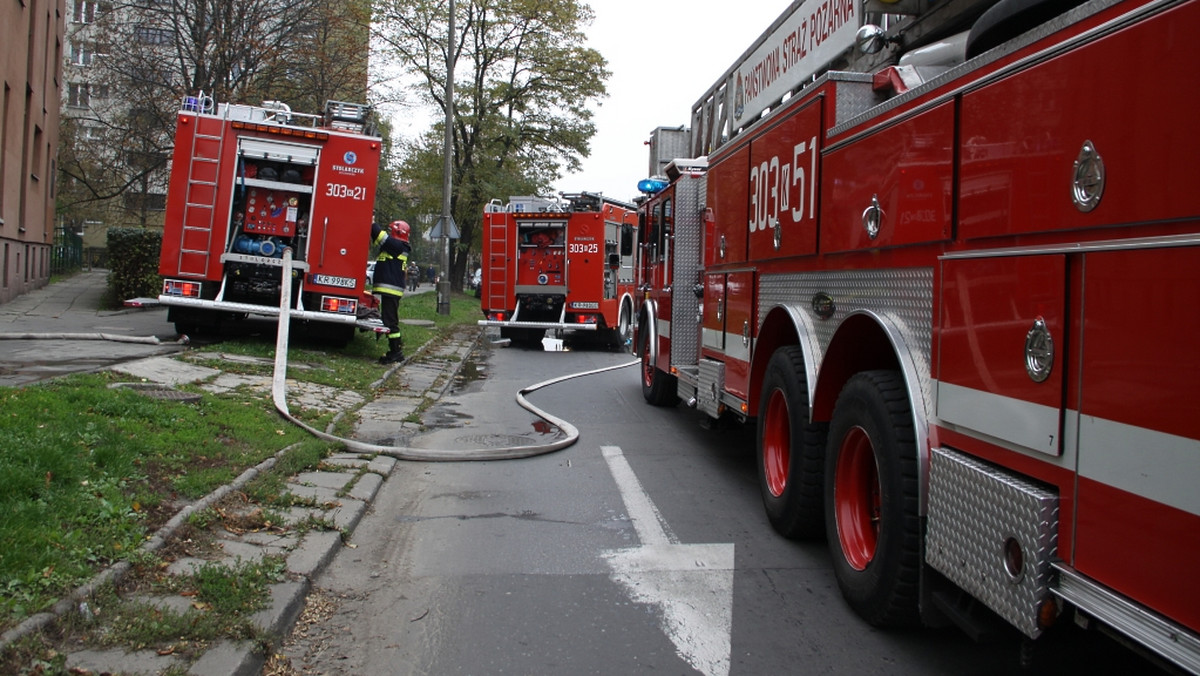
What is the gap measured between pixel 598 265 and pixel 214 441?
1265 cm

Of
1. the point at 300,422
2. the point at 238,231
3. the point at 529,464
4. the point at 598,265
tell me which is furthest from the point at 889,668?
the point at 598,265

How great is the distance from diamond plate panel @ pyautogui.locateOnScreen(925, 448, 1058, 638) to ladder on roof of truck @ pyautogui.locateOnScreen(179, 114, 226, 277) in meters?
11.0

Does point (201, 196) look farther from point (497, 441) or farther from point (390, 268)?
point (497, 441)

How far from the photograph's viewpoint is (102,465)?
16.8 ft

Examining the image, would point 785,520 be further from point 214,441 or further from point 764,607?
point 214,441

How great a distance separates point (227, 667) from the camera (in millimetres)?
3268

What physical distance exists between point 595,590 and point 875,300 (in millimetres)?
1948

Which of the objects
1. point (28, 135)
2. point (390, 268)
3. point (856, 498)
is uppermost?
point (28, 135)

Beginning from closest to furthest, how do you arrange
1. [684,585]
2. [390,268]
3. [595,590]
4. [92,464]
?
[595,590] → [684,585] → [92,464] → [390,268]

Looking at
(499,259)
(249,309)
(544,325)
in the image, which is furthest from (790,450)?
(499,259)

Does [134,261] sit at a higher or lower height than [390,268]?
higher

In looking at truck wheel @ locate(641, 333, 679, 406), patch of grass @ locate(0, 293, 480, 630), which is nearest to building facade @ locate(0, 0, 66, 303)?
patch of grass @ locate(0, 293, 480, 630)

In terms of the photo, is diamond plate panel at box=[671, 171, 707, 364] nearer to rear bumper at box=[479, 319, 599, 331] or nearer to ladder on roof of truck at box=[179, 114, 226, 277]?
ladder on roof of truck at box=[179, 114, 226, 277]

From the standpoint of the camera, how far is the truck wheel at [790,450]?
15.9 feet
